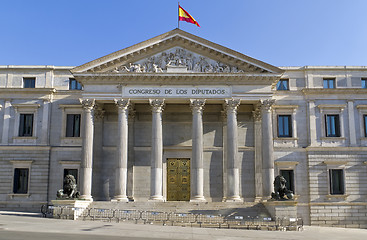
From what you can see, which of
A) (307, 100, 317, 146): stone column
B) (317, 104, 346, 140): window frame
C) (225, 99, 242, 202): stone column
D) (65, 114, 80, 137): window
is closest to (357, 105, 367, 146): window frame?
(317, 104, 346, 140): window frame

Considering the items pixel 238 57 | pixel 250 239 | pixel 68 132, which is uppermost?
pixel 238 57

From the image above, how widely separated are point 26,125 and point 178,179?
17.1 meters

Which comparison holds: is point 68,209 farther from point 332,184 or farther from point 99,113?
point 332,184

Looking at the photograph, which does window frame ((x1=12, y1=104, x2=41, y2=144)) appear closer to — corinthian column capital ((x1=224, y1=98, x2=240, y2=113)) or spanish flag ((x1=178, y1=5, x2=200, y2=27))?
spanish flag ((x1=178, y1=5, x2=200, y2=27))

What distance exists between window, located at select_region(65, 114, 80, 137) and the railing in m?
12.2

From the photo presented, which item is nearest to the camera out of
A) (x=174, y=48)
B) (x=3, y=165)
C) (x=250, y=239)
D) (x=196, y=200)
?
(x=250, y=239)

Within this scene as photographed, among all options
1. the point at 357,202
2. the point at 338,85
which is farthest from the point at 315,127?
the point at 357,202

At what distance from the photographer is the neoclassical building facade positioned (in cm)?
3972

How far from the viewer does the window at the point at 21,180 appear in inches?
1729

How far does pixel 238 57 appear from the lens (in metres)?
39.8

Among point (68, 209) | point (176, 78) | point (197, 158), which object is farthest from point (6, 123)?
point (197, 158)

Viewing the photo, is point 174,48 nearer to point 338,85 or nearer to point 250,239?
point 338,85

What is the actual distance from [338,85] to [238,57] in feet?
42.3

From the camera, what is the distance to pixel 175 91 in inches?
1565
